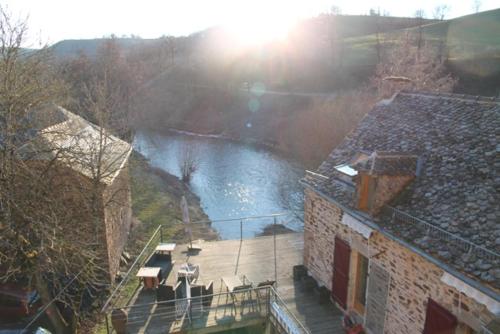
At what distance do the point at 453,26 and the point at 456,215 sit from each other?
7106cm

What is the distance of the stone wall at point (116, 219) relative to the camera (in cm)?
→ 1416

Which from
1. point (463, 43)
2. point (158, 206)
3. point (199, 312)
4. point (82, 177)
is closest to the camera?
point (199, 312)

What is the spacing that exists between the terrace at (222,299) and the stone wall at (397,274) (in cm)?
111

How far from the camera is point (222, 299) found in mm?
12219

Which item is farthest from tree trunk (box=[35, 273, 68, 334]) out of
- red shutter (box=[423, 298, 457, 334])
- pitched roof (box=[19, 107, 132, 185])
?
red shutter (box=[423, 298, 457, 334])

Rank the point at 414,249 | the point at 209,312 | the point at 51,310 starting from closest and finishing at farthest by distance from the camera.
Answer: the point at 414,249
the point at 209,312
the point at 51,310

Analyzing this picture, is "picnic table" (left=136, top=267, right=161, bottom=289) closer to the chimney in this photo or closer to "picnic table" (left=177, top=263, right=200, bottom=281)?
"picnic table" (left=177, top=263, right=200, bottom=281)

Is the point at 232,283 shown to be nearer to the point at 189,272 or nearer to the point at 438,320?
the point at 189,272

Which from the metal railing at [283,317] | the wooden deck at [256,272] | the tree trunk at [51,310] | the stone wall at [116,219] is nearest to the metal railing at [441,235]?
the metal railing at [283,317]

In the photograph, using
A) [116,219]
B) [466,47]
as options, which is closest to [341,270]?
[116,219]

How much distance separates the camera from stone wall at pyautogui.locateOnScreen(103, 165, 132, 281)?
1416 centimetres

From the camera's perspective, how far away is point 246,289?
36.7 ft

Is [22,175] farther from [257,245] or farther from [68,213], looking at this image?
[257,245]

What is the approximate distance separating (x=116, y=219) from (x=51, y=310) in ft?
17.1
